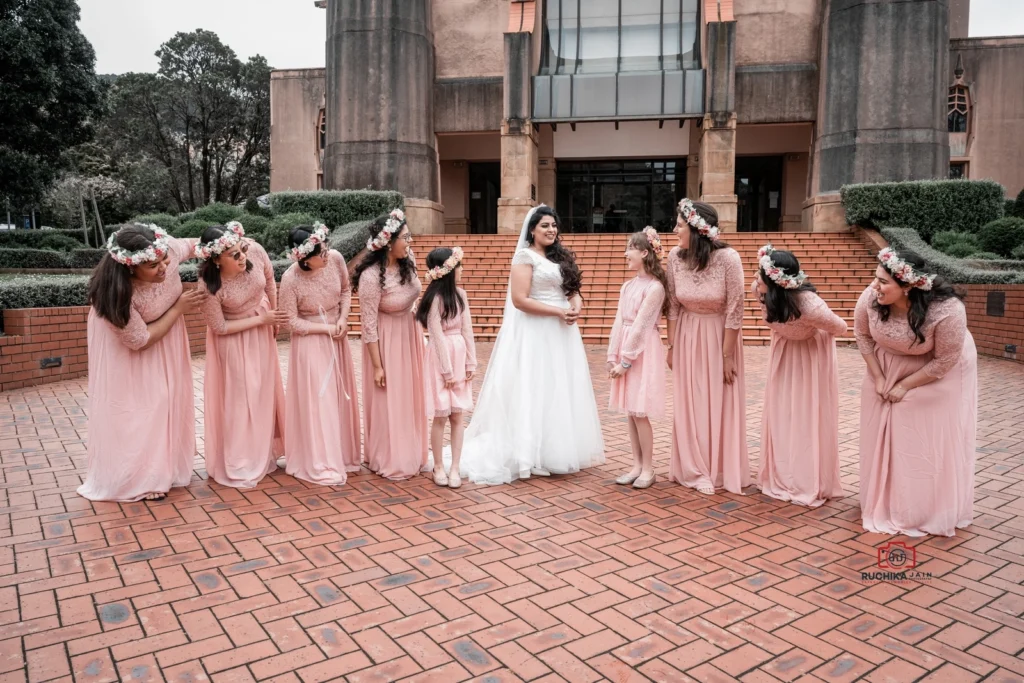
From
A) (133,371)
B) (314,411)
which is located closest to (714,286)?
(314,411)

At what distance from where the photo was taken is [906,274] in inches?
162

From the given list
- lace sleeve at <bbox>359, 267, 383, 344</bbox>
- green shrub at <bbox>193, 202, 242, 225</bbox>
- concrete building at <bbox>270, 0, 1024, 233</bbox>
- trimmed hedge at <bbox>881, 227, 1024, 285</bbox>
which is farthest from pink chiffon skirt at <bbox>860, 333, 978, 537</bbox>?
green shrub at <bbox>193, 202, 242, 225</bbox>

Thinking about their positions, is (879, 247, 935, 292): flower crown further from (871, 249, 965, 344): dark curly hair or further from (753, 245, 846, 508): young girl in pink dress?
(753, 245, 846, 508): young girl in pink dress

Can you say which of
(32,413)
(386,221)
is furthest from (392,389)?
(32,413)

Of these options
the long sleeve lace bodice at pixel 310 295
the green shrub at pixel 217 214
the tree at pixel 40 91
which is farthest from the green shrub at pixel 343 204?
the long sleeve lace bodice at pixel 310 295

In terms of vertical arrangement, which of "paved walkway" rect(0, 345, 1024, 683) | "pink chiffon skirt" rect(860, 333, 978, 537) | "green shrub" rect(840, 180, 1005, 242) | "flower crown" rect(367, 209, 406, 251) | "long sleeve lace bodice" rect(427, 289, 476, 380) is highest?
"green shrub" rect(840, 180, 1005, 242)

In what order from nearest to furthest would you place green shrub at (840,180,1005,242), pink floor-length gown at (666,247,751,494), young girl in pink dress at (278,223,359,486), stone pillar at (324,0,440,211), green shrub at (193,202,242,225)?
pink floor-length gown at (666,247,751,494)
young girl in pink dress at (278,223,359,486)
green shrub at (840,180,1005,242)
green shrub at (193,202,242,225)
stone pillar at (324,0,440,211)

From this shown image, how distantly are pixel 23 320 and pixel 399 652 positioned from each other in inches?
313

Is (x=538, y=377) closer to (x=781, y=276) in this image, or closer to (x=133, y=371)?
(x=781, y=276)

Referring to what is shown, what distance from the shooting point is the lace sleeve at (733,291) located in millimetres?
4961

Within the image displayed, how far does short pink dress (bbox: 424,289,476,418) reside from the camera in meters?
5.32

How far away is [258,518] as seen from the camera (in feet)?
15.1

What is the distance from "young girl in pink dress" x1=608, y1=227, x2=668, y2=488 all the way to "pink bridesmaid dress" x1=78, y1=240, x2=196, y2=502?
3158 millimetres

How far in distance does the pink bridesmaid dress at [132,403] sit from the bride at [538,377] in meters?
2.17
